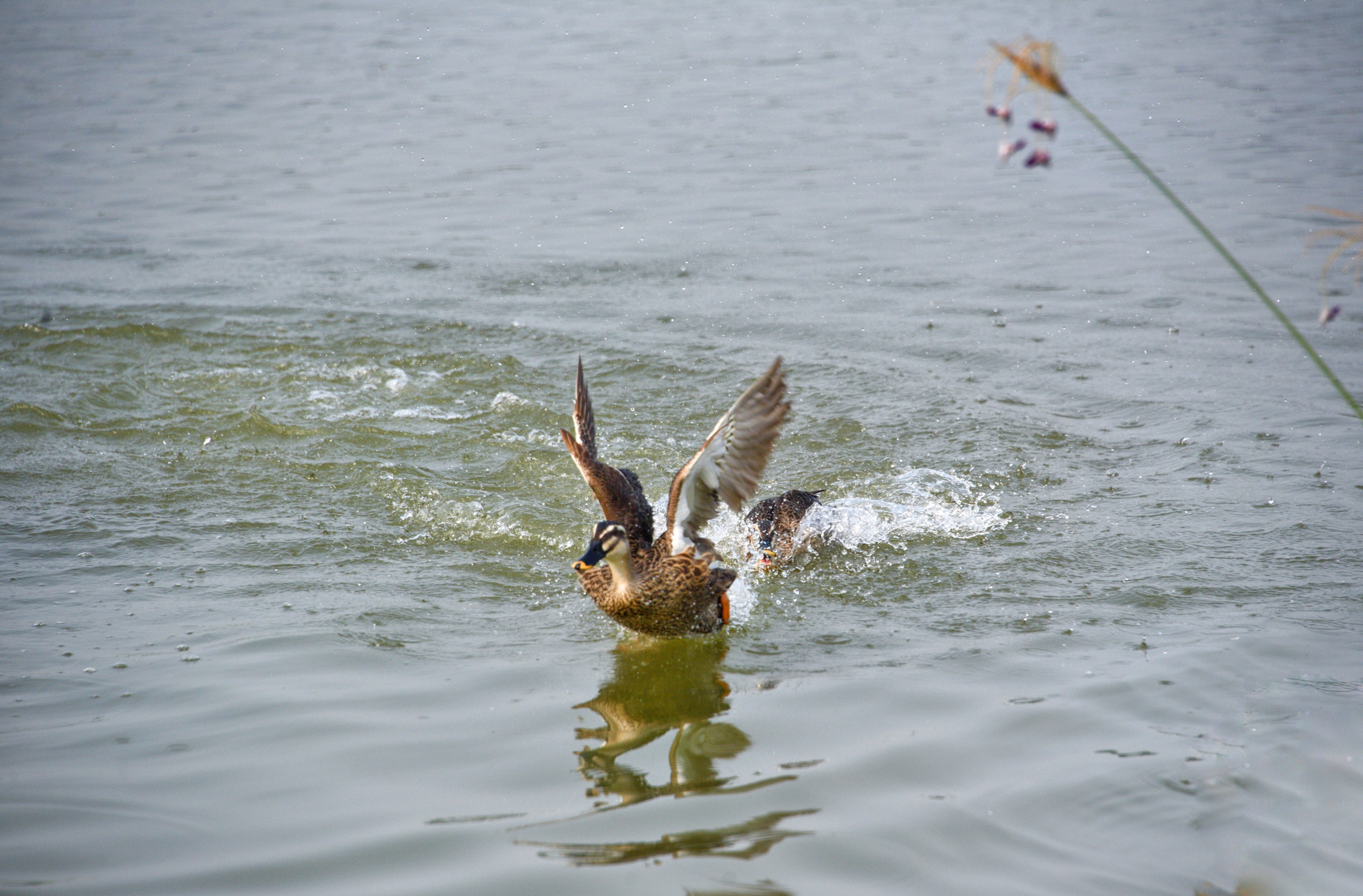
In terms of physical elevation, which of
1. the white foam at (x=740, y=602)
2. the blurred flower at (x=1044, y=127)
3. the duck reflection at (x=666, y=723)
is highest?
the blurred flower at (x=1044, y=127)

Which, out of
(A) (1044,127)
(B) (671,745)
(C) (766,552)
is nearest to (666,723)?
(B) (671,745)

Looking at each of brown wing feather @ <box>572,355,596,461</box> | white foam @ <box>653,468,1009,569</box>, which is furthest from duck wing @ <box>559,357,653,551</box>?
white foam @ <box>653,468,1009,569</box>

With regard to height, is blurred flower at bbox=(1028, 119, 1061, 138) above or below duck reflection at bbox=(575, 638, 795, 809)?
above

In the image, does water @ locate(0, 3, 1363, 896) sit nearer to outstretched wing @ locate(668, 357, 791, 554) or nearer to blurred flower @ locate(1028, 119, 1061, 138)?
outstretched wing @ locate(668, 357, 791, 554)

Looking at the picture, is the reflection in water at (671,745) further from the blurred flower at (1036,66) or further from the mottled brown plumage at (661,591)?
the blurred flower at (1036,66)

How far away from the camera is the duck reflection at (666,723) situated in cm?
396

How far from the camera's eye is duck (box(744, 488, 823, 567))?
6012mm

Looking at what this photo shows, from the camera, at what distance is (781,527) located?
19.8 ft

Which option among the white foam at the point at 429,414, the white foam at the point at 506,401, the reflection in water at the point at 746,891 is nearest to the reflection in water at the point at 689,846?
the reflection in water at the point at 746,891

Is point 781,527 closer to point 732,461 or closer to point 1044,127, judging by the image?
point 732,461

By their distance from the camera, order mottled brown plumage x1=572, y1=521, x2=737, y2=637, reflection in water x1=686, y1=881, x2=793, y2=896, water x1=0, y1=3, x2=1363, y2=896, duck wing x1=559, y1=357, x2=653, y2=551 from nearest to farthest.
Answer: reflection in water x1=686, y1=881, x2=793, y2=896
water x1=0, y1=3, x2=1363, y2=896
mottled brown plumage x1=572, y1=521, x2=737, y2=637
duck wing x1=559, y1=357, x2=653, y2=551

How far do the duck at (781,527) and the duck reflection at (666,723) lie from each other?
811mm

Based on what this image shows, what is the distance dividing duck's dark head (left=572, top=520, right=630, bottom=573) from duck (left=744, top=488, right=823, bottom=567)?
114 centimetres

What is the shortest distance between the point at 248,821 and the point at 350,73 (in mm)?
19897
